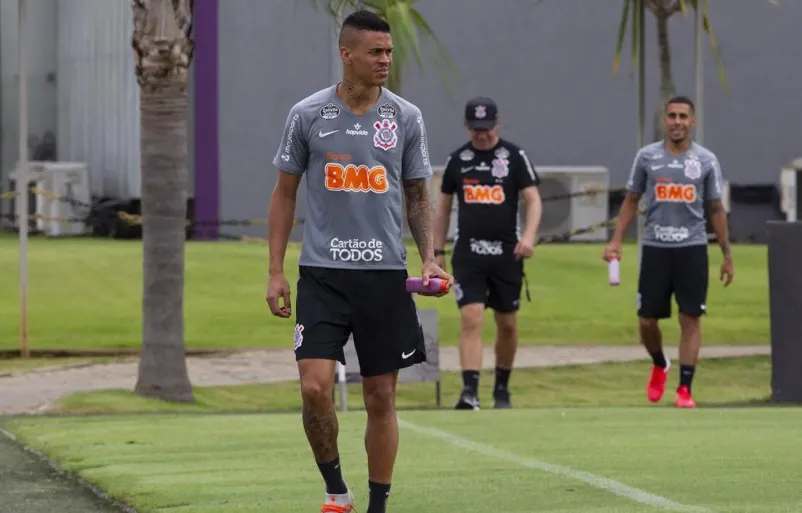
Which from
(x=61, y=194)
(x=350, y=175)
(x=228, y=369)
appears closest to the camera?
(x=350, y=175)

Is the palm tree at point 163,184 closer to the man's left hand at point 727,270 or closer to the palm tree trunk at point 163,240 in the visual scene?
the palm tree trunk at point 163,240

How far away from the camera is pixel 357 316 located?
7.46 m

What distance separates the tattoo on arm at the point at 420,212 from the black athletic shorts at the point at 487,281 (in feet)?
18.3

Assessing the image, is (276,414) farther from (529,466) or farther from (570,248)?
(570,248)

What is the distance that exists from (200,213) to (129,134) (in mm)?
1953

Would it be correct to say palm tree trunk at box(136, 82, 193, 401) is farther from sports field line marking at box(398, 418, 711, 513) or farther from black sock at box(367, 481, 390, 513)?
black sock at box(367, 481, 390, 513)

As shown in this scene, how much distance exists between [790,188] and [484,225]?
21.4 meters

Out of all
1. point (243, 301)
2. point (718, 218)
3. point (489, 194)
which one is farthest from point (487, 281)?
point (243, 301)

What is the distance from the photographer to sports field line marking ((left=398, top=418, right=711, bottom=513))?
7.92 metres

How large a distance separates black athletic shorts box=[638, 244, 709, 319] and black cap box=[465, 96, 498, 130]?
1.52 m

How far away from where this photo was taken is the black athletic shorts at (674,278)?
13.5 metres

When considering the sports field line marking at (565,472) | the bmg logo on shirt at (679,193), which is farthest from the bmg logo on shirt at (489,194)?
the sports field line marking at (565,472)

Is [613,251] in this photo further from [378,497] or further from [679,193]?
[378,497]

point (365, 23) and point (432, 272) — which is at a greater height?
point (365, 23)
